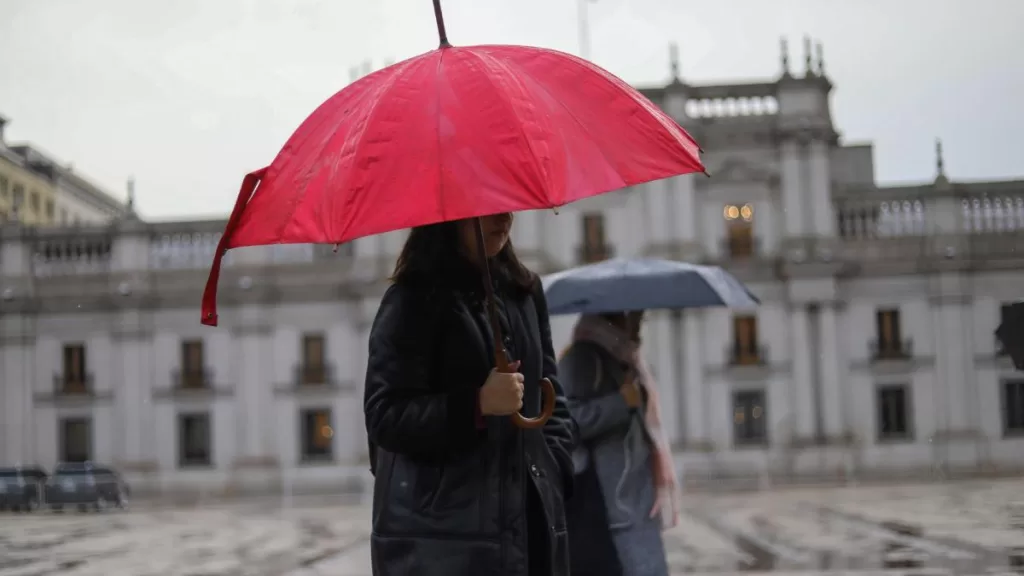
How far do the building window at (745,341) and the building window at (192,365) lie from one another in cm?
1570

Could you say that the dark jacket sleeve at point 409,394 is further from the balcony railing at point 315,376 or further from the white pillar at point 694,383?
the balcony railing at point 315,376

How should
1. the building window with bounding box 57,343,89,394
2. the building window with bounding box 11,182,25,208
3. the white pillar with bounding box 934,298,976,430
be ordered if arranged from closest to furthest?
the white pillar with bounding box 934,298,976,430 → the building window with bounding box 57,343,89,394 → the building window with bounding box 11,182,25,208

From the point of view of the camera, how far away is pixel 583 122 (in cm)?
314

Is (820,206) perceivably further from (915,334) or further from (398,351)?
(398,351)

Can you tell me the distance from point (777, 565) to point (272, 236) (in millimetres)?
10041

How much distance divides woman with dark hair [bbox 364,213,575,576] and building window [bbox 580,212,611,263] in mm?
31840

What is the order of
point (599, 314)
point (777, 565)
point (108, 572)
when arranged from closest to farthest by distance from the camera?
point (599, 314) → point (777, 565) → point (108, 572)

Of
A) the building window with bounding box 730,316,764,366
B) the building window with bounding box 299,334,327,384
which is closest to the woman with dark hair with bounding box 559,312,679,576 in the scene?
the building window with bounding box 730,316,764,366

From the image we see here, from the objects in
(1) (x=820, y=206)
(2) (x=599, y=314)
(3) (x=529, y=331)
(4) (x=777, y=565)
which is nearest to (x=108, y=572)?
(4) (x=777, y=565)

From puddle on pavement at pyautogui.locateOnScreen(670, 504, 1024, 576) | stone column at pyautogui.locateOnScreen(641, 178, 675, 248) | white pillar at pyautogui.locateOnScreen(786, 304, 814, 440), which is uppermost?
stone column at pyautogui.locateOnScreen(641, 178, 675, 248)

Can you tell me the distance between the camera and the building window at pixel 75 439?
3544cm

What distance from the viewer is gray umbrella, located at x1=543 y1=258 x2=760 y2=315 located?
249 inches

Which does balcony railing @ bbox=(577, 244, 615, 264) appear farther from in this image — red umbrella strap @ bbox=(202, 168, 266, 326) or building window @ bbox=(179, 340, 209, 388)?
red umbrella strap @ bbox=(202, 168, 266, 326)

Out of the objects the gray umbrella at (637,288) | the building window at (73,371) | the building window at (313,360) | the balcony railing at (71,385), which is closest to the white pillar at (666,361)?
the building window at (313,360)
